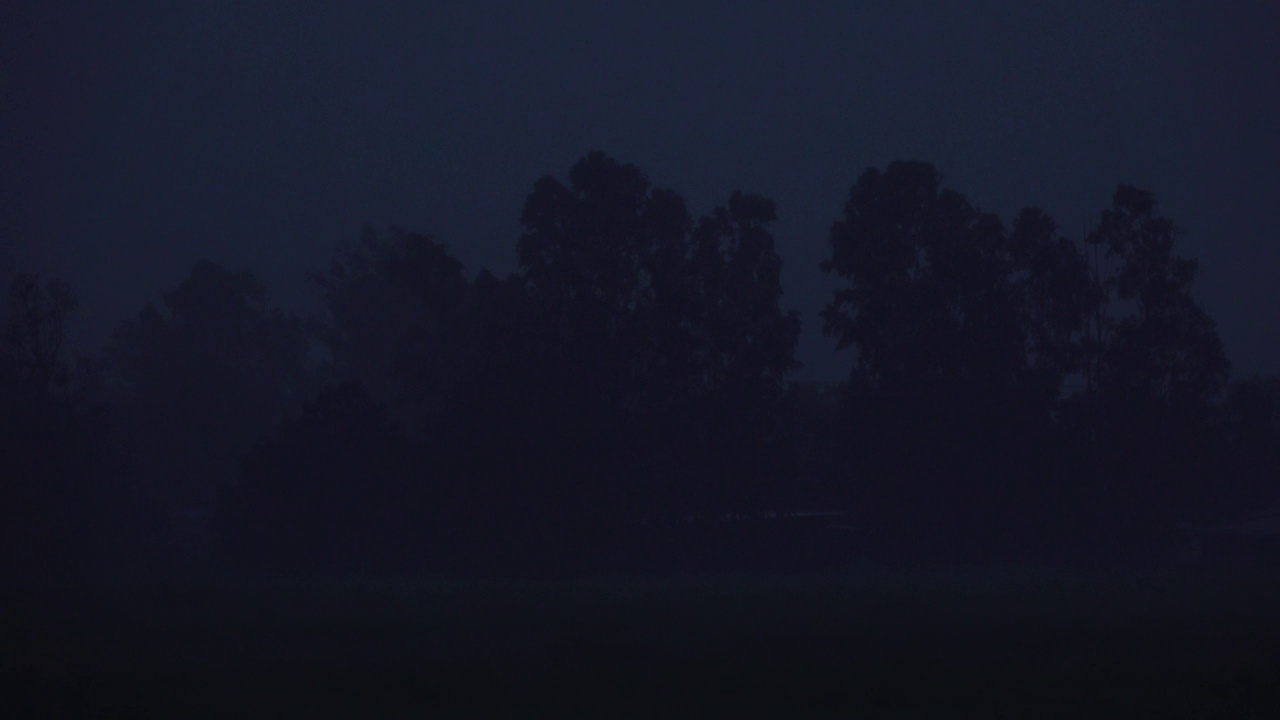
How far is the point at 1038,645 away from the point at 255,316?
69.8 m

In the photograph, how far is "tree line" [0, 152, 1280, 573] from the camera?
150 ft

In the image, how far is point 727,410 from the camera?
4669cm

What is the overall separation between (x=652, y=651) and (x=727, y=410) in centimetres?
2502

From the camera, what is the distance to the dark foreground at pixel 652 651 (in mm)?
17250

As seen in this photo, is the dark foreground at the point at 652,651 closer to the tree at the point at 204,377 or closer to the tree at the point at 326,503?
the tree at the point at 326,503

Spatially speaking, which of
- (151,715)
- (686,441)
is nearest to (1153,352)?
(686,441)

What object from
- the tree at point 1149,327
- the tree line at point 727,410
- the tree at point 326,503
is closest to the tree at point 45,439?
the tree line at point 727,410

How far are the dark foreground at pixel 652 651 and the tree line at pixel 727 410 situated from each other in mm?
11813

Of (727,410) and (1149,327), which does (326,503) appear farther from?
(1149,327)

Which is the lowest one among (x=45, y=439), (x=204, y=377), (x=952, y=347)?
(x=45, y=439)

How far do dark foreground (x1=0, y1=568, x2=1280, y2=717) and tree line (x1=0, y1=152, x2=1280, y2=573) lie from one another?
465 inches

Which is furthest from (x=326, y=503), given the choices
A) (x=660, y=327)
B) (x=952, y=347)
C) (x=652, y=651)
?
(x=652, y=651)

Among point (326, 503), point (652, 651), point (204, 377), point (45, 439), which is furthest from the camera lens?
point (204, 377)

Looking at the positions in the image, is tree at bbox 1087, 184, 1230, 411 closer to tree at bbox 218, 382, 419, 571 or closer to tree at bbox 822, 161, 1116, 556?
tree at bbox 822, 161, 1116, 556
